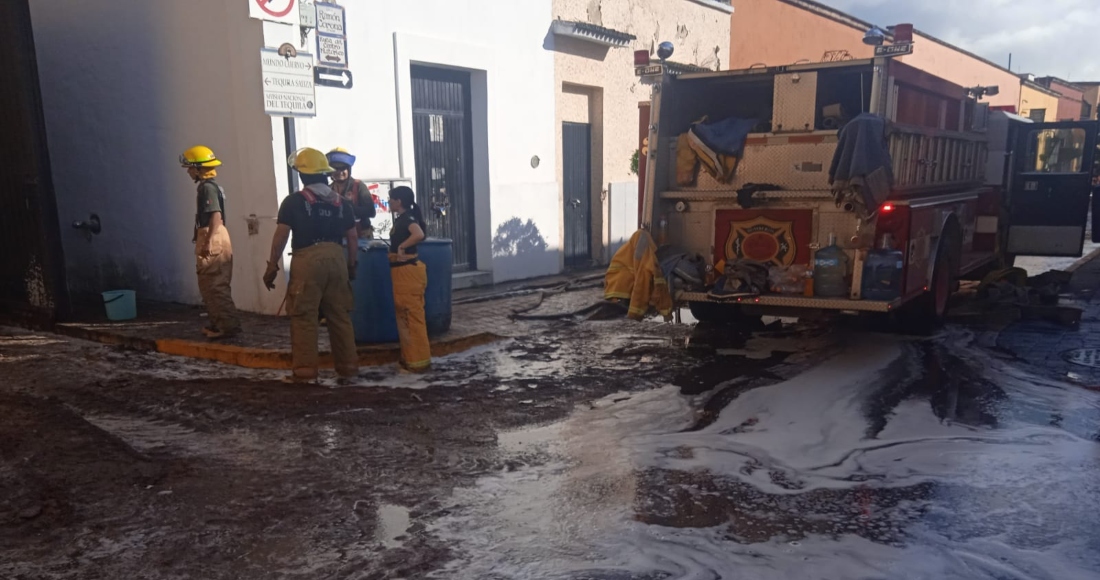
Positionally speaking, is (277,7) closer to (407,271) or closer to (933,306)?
(407,271)

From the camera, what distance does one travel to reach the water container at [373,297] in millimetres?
6957

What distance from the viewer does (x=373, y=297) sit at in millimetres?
7055

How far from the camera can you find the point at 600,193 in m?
13.4

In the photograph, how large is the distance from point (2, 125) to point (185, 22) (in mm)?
2087

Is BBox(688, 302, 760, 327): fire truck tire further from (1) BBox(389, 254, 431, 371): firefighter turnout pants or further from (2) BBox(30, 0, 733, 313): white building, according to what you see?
(2) BBox(30, 0, 733, 313): white building

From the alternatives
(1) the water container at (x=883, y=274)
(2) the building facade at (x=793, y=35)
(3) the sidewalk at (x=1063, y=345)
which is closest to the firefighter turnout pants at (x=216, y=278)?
(1) the water container at (x=883, y=274)

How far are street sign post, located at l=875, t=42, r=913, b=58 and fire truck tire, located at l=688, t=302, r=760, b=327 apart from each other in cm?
291

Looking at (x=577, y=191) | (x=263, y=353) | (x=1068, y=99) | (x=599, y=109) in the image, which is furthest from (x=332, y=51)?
(x=1068, y=99)

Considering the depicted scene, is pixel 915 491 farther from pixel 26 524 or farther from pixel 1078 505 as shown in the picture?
pixel 26 524

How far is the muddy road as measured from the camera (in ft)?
11.4

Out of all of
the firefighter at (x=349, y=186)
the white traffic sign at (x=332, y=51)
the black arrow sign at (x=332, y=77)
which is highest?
the white traffic sign at (x=332, y=51)

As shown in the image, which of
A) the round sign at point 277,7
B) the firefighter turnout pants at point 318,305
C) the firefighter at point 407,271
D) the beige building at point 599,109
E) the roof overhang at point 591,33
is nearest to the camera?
the firefighter turnout pants at point 318,305

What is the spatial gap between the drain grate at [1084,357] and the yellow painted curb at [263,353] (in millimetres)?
5214

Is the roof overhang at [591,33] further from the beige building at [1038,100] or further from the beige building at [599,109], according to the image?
the beige building at [1038,100]
